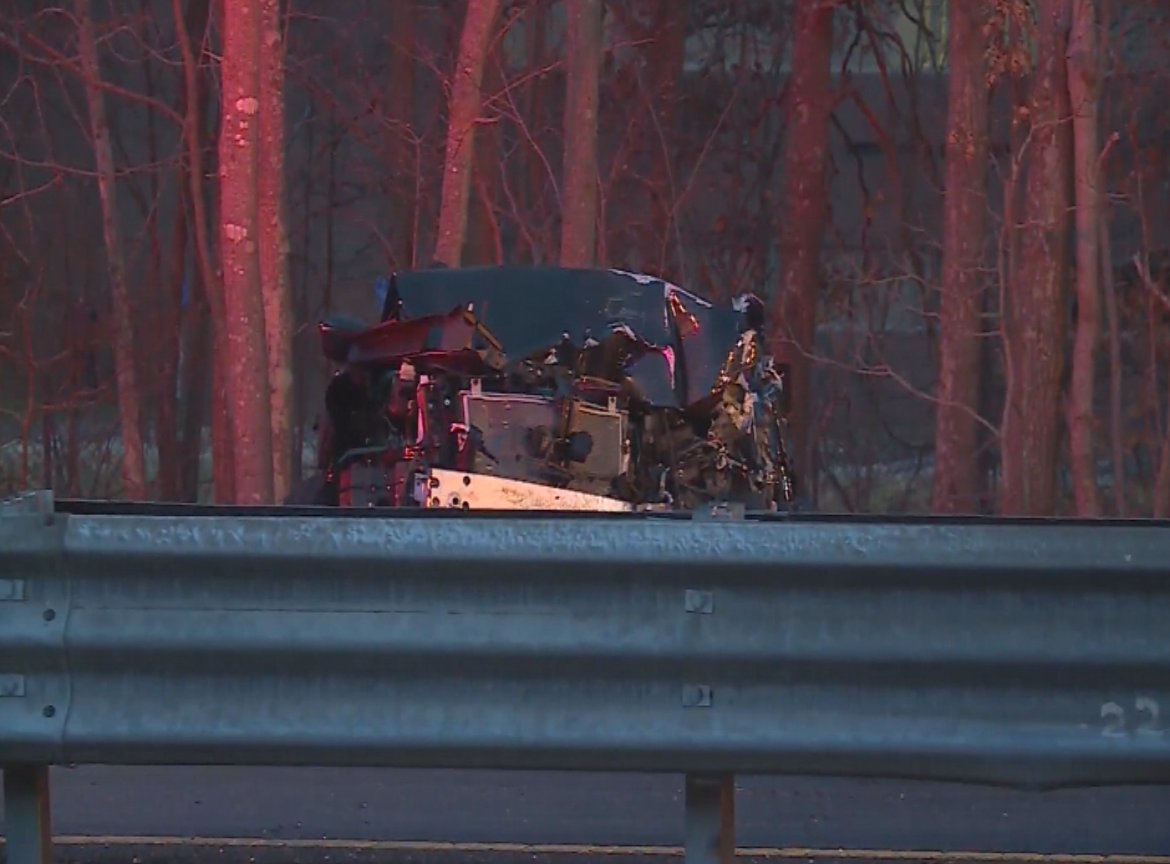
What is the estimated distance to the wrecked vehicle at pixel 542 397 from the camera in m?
9.04

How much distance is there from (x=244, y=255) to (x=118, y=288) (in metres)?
7.88

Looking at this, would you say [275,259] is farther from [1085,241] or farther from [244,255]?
[1085,241]

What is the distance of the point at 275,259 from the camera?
1466 centimetres

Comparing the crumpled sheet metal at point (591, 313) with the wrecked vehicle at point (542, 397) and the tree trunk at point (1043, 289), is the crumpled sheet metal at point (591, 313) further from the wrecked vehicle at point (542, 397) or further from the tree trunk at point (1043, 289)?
the tree trunk at point (1043, 289)

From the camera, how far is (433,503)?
876 cm

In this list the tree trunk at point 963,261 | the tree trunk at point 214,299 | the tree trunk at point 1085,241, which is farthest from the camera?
the tree trunk at point 214,299

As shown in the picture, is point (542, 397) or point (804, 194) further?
point (804, 194)

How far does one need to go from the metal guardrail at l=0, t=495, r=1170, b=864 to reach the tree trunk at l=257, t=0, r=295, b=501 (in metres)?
10.4

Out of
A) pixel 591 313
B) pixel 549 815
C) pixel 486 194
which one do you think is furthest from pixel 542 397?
pixel 486 194

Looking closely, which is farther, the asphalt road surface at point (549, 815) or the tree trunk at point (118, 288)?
the tree trunk at point (118, 288)

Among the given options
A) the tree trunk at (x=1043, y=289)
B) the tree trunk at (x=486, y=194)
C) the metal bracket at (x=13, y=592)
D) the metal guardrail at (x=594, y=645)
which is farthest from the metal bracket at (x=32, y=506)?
the tree trunk at (x=486, y=194)

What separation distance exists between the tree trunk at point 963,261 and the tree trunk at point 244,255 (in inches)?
291

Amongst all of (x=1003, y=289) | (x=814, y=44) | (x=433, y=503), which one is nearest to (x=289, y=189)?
(x=814, y=44)

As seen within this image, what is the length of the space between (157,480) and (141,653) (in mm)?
17854
